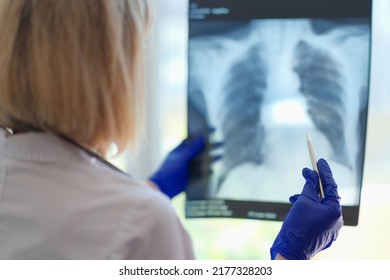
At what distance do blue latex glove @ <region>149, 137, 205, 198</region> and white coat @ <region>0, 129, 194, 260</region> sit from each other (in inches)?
15.7

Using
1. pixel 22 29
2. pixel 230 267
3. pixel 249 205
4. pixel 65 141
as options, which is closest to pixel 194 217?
pixel 249 205

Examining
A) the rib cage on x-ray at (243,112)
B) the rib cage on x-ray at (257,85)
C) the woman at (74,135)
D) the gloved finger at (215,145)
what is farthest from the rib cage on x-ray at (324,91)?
the woman at (74,135)

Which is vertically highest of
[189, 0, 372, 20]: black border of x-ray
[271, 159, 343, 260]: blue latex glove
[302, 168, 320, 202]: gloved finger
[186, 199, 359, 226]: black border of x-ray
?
[189, 0, 372, 20]: black border of x-ray

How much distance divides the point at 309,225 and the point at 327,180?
4.6 inches

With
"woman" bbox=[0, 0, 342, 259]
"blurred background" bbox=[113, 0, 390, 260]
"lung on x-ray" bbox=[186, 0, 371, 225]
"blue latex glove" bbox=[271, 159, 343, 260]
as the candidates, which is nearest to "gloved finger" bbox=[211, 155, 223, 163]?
"lung on x-ray" bbox=[186, 0, 371, 225]

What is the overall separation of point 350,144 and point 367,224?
24cm

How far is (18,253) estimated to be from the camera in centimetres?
80

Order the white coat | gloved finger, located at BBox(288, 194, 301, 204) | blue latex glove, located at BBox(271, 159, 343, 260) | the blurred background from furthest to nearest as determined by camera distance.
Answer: the blurred background
gloved finger, located at BBox(288, 194, 301, 204)
blue latex glove, located at BBox(271, 159, 343, 260)
the white coat

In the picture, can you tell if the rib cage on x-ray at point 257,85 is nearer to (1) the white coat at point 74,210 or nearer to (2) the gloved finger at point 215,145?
(2) the gloved finger at point 215,145

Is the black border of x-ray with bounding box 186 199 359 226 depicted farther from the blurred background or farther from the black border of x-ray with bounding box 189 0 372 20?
the black border of x-ray with bounding box 189 0 372 20

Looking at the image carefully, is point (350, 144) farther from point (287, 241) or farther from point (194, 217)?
point (194, 217)

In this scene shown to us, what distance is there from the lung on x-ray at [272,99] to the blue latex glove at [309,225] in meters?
0.16

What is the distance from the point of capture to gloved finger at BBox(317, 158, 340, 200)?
41.8 inches

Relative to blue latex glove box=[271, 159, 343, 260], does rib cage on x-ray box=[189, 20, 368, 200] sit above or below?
above
